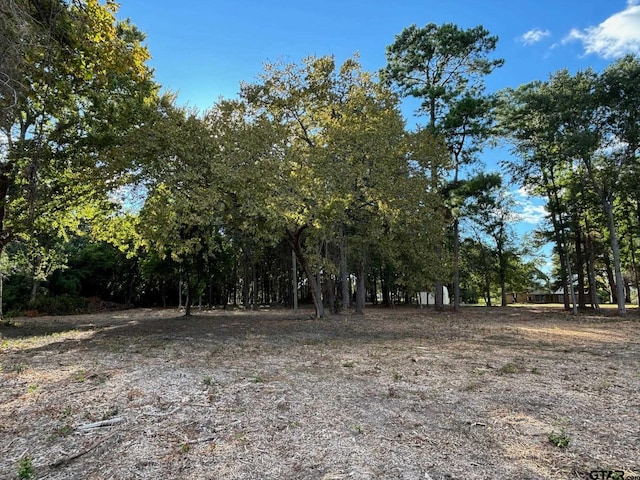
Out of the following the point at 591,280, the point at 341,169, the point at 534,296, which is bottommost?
the point at 534,296

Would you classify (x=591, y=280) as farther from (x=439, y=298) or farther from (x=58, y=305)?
(x=58, y=305)

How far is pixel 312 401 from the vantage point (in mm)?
4262

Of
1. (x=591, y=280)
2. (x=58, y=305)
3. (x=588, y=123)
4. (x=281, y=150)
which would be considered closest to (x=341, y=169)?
(x=281, y=150)

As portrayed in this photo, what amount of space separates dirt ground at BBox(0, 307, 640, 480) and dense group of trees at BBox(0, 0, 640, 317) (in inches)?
146

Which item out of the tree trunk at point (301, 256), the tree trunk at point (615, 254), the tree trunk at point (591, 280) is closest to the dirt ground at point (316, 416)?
the tree trunk at point (301, 256)

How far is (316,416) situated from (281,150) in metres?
9.05

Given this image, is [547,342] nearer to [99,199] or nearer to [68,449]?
[68,449]

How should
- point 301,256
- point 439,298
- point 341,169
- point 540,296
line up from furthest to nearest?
point 540,296 < point 439,298 < point 301,256 < point 341,169

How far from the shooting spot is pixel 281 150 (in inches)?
458

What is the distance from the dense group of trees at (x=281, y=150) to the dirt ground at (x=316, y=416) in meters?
3.71

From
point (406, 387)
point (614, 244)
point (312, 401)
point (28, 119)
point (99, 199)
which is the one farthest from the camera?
point (614, 244)

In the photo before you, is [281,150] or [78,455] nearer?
[78,455]

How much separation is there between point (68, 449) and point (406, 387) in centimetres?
357

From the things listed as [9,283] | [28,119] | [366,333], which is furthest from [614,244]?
[9,283]
